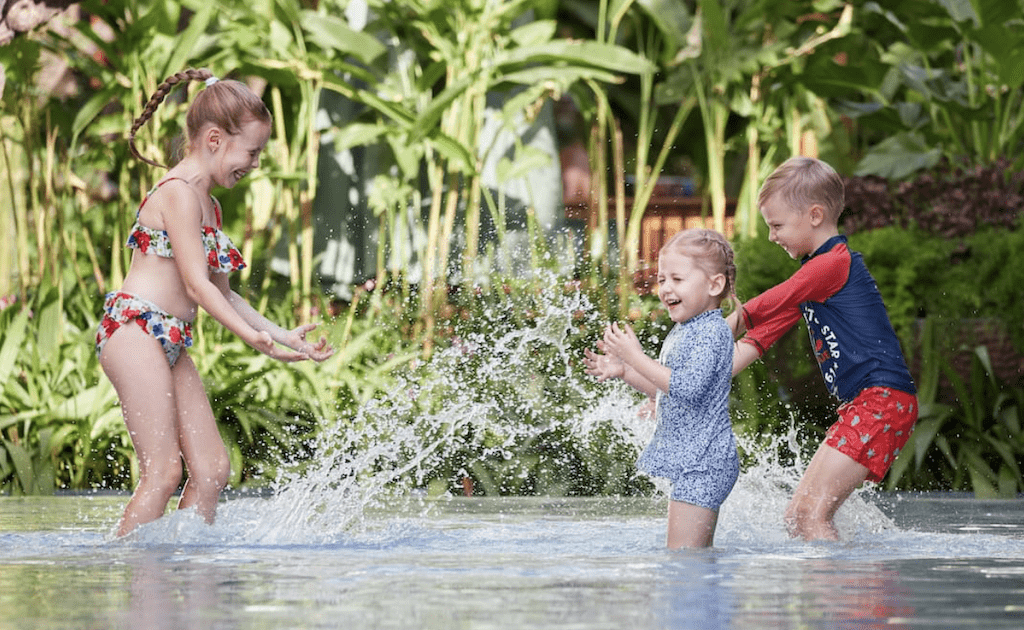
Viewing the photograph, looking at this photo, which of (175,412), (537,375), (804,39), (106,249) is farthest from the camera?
(804,39)

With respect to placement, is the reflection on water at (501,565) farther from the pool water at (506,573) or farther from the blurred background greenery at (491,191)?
the blurred background greenery at (491,191)

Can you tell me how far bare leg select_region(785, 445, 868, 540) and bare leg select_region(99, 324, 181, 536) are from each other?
1814 millimetres

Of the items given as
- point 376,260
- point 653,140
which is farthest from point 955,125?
point 376,260

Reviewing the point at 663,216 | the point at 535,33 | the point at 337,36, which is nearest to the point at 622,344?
the point at 337,36

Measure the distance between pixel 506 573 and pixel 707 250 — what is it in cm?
120

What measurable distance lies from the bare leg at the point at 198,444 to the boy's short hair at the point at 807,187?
5.87ft

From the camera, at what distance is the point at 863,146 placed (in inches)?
456

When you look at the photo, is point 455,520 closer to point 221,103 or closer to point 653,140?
point 221,103

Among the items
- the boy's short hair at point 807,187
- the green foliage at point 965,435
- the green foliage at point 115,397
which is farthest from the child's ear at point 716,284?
the green foliage at point 115,397

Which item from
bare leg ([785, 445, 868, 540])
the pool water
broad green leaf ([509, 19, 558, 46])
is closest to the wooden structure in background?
broad green leaf ([509, 19, 558, 46])

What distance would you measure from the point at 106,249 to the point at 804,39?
4592 millimetres

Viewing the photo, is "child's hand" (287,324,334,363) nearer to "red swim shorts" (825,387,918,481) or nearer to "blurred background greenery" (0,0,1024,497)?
"red swim shorts" (825,387,918,481)

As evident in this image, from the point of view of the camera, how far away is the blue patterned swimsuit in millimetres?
4836

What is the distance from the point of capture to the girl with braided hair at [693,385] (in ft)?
15.9
